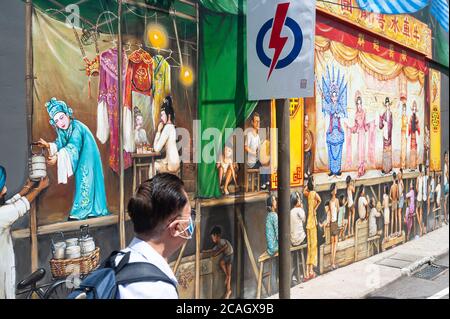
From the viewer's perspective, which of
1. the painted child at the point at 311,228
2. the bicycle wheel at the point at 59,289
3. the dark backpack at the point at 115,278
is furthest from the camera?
the painted child at the point at 311,228

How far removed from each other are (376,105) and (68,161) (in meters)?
6.30

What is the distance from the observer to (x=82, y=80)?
397 cm

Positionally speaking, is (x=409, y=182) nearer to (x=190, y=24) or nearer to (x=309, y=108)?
(x=309, y=108)

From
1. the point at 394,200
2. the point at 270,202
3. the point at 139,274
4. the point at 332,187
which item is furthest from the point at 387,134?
the point at 139,274

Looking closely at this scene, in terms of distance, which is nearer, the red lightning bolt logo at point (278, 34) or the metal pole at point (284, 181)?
the red lightning bolt logo at point (278, 34)

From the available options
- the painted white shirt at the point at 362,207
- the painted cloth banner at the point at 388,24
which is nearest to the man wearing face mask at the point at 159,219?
the painted cloth banner at the point at 388,24

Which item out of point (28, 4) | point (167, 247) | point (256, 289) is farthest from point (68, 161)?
point (256, 289)

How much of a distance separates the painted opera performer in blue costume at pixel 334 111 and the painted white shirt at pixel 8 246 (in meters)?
4.85

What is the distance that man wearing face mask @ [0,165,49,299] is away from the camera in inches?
135

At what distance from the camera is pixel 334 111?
7398mm

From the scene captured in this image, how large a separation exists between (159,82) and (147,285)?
3.08 metres

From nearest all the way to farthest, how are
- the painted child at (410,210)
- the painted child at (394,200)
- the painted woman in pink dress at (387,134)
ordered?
the painted woman in pink dress at (387,134) < the painted child at (394,200) < the painted child at (410,210)

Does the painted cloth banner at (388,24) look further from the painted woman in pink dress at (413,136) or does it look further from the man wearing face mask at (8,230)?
the man wearing face mask at (8,230)

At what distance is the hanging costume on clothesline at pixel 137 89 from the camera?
4.38 m
